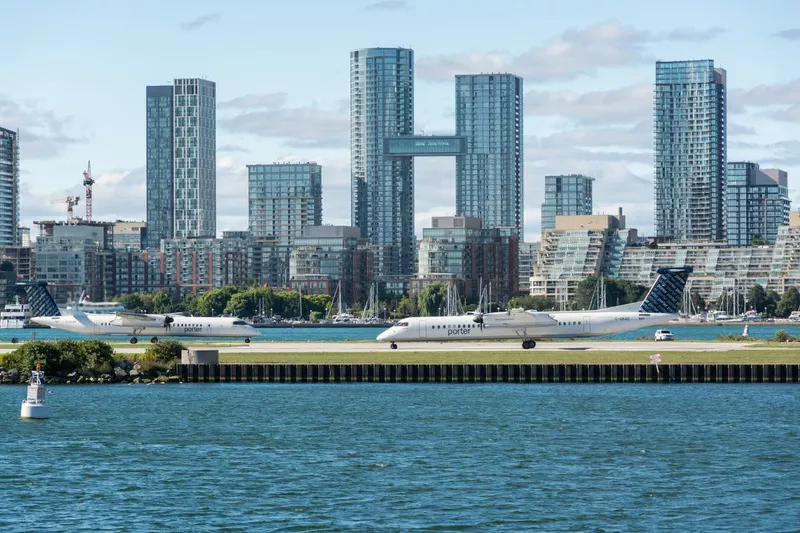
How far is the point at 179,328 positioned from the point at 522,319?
3642 centimetres

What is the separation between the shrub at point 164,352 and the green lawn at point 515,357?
2923mm

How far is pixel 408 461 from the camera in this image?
5294 cm

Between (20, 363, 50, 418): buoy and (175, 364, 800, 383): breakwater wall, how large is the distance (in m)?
18.0

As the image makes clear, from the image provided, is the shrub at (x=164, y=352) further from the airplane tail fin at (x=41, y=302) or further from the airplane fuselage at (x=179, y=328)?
→ the airplane tail fin at (x=41, y=302)

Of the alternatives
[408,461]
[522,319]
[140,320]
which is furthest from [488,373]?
[140,320]

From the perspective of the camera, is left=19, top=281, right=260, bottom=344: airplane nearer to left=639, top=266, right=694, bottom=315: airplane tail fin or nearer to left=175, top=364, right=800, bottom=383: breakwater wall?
left=639, top=266, right=694, bottom=315: airplane tail fin

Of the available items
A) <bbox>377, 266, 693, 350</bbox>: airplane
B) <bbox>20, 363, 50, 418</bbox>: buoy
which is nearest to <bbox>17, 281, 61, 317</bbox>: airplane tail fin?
<bbox>377, 266, 693, 350</bbox>: airplane

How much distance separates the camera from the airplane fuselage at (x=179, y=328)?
128 metres

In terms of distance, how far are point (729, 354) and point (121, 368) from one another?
3752 centimetres

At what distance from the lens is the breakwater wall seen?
8156cm

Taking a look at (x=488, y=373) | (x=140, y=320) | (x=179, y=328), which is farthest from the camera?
(x=140, y=320)

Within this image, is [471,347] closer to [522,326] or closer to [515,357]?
[522,326]

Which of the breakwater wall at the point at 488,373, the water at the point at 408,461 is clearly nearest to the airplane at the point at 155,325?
the breakwater wall at the point at 488,373

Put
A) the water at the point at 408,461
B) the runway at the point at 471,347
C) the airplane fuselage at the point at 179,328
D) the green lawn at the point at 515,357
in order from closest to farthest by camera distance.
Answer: the water at the point at 408,461
the green lawn at the point at 515,357
the runway at the point at 471,347
the airplane fuselage at the point at 179,328
